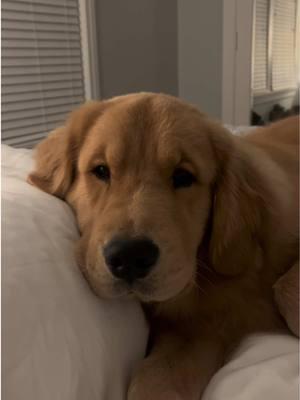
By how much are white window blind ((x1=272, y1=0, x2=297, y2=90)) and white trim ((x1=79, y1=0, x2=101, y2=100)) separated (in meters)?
2.52


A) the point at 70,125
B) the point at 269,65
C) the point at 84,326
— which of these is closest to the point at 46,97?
the point at 70,125

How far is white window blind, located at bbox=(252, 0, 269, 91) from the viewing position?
4.63 m

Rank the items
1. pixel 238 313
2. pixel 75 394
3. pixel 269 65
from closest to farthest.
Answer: pixel 75 394 → pixel 238 313 → pixel 269 65

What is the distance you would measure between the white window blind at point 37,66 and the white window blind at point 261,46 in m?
2.11

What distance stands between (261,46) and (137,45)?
5.95ft

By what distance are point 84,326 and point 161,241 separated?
193 mm

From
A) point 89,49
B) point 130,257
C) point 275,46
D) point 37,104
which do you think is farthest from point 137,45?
point 130,257

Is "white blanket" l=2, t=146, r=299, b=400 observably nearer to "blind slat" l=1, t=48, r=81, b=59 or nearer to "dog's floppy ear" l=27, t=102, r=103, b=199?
"dog's floppy ear" l=27, t=102, r=103, b=199

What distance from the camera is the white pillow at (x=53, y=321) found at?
0.64 meters

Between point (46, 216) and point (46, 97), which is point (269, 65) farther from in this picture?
point (46, 216)

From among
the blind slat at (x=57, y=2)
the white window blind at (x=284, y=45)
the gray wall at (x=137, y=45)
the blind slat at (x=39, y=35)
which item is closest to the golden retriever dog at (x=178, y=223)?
the blind slat at (x=39, y=35)

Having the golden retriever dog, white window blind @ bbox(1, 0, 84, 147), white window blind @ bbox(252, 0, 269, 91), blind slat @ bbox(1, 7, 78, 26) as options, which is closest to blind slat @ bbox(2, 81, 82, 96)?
white window blind @ bbox(1, 0, 84, 147)

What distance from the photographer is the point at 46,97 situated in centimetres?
303

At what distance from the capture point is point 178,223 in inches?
A: 36.7
